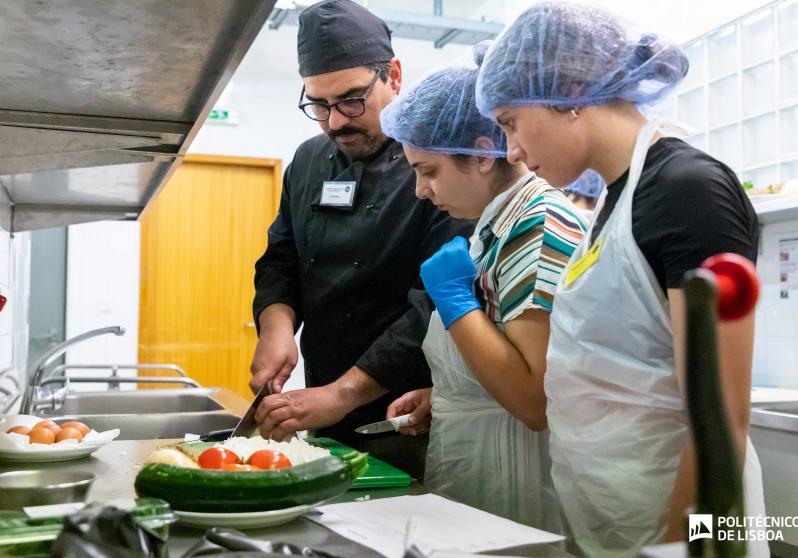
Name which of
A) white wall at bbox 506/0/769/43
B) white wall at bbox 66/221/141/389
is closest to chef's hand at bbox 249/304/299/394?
white wall at bbox 506/0/769/43

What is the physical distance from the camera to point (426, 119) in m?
1.57

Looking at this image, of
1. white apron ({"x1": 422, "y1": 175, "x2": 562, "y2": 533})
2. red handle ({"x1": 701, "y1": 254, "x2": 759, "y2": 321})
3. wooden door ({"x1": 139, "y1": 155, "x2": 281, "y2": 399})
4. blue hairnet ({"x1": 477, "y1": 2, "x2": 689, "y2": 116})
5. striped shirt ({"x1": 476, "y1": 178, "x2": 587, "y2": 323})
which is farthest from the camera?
wooden door ({"x1": 139, "y1": 155, "x2": 281, "y2": 399})

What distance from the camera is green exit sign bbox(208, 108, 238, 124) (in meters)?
5.58

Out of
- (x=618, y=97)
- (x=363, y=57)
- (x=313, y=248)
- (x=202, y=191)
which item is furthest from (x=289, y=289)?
(x=202, y=191)

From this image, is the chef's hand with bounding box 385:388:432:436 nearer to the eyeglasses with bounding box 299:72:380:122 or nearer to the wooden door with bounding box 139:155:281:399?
the eyeglasses with bounding box 299:72:380:122

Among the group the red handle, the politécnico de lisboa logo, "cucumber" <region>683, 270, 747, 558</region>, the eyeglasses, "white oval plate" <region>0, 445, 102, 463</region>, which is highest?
the eyeglasses

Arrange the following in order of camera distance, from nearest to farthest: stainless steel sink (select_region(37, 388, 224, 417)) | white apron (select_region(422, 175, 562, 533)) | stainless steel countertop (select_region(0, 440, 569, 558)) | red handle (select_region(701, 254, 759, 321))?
red handle (select_region(701, 254, 759, 321)) → stainless steel countertop (select_region(0, 440, 569, 558)) → white apron (select_region(422, 175, 562, 533)) → stainless steel sink (select_region(37, 388, 224, 417))

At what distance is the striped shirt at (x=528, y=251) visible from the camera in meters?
1.31

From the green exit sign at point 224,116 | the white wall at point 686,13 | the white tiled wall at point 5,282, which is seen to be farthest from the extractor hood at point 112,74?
the green exit sign at point 224,116

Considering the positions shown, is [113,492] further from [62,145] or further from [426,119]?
[426,119]

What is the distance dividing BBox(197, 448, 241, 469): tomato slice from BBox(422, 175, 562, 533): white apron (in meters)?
0.46

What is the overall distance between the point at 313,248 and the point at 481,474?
827 millimetres

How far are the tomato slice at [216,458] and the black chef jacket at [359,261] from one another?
65cm

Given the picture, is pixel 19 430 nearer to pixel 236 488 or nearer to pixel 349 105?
pixel 236 488
